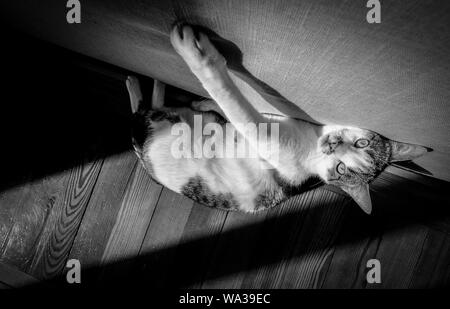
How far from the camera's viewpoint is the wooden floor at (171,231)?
126cm

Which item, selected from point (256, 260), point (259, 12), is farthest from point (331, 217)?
point (259, 12)

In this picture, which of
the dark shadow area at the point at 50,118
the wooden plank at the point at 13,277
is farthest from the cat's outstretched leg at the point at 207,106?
the wooden plank at the point at 13,277

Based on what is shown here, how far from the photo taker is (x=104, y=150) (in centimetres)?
126

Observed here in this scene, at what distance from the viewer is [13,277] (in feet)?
4.14

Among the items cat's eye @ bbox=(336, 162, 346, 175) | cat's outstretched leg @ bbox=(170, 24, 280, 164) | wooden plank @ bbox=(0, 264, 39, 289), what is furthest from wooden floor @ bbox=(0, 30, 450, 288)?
cat's outstretched leg @ bbox=(170, 24, 280, 164)

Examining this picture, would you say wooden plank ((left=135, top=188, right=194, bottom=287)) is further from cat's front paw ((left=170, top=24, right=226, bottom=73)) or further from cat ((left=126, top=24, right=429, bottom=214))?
cat's front paw ((left=170, top=24, right=226, bottom=73))

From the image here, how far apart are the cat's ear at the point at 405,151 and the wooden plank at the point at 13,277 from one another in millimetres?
1522

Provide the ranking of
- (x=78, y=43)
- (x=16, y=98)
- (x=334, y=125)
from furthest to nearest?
1. (x=16, y=98)
2. (x=78, y=43)
3. (x=334, y=125)

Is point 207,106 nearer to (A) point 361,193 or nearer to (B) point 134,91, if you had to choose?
(B) point 134,91

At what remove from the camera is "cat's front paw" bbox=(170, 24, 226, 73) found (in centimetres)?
58

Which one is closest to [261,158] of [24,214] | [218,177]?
[218,177]

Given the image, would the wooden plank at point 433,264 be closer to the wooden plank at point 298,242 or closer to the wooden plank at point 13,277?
the wooden plank at point 298,242

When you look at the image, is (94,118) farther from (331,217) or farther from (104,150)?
(331,217)
